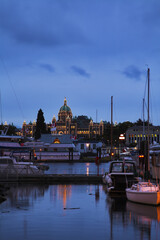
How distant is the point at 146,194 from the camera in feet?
77.3

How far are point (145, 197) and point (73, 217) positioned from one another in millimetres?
5454

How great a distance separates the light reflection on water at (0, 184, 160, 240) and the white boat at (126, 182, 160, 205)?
1.70 ft

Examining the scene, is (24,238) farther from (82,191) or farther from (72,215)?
(82,191)

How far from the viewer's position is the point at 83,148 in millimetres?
140000

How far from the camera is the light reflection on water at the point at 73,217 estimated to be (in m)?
16.9

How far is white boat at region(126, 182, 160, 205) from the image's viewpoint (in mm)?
23312

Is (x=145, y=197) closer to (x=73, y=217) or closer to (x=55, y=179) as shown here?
(x=73, y=217)

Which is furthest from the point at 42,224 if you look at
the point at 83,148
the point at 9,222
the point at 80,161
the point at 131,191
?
the point at 83,148

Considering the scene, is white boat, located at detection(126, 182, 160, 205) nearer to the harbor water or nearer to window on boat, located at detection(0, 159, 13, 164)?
the harbor water

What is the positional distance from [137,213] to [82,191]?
34.1 ft

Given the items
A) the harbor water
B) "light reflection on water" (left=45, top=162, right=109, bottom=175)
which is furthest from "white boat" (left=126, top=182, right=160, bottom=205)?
"light reflection on water" (left=45, top=162, right=109, bottom=175)

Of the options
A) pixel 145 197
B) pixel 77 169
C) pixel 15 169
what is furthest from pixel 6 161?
pixel 77 169

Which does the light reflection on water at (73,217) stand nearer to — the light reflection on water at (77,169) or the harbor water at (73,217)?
the harbor water at (73,217)

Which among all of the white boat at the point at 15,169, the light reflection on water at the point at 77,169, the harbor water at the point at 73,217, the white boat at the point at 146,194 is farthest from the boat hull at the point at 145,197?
the light reflection on water at the point at 77,169
